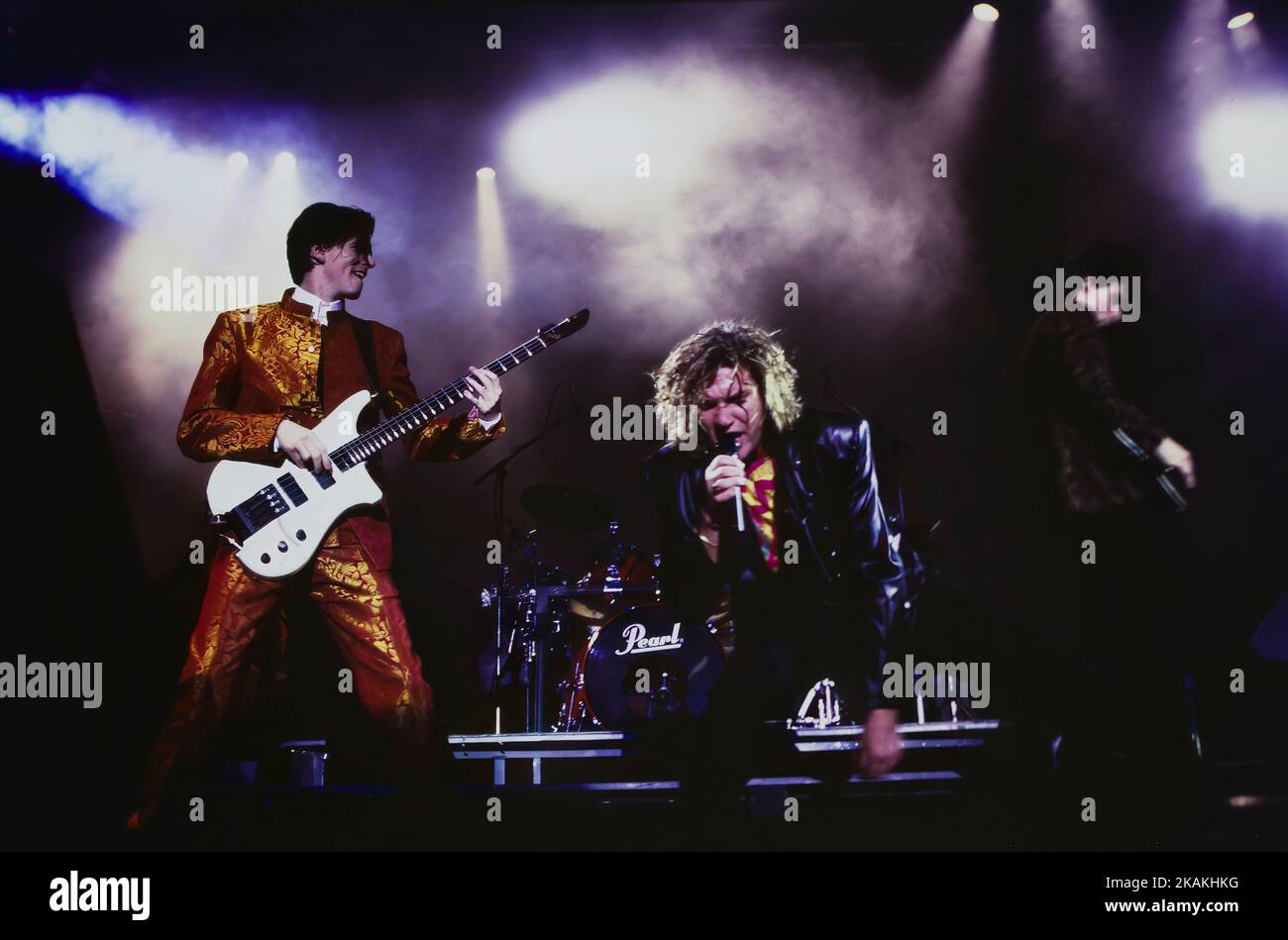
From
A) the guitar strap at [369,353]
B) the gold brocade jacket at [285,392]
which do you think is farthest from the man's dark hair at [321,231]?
the guitar strap at [369,353]

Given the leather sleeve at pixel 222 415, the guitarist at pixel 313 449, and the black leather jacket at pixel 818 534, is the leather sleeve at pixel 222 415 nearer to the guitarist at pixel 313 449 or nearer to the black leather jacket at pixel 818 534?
the guitarist at pixel 313 449

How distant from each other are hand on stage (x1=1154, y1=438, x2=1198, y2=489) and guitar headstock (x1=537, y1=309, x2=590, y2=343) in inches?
89.0

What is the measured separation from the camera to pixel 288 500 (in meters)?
3.61

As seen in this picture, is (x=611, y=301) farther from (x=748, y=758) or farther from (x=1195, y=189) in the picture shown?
(x=1195, y=189)

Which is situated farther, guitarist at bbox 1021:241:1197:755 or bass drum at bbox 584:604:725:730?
bass drum at bbox 584:604:725:730

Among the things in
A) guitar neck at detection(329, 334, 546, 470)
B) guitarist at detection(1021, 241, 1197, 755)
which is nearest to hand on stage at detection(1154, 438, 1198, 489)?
guitarist at detection(1021, 241, 1197, 755)

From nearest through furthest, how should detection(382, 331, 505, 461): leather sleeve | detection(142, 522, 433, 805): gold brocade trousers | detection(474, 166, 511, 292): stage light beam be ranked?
detection(142, 522, 433, 805): gold brocade trousers → detection(382, 331, 505, 461): leather sleeve → detection(474, 166, 511, 292): stage light beam

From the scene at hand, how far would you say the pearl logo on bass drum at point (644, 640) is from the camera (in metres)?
3.93

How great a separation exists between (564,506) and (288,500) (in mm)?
1055

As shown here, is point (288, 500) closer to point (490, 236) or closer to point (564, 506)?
point (564, 506)

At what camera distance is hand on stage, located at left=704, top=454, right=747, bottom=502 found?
150 inches

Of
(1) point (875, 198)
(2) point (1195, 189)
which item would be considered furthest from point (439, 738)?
(2) point (1195, 189)

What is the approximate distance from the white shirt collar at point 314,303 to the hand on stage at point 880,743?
2.53 metres

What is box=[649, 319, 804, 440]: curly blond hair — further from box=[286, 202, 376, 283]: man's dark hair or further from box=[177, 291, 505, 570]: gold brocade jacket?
box=[286, 202, 376, 283]: man's dark hair
